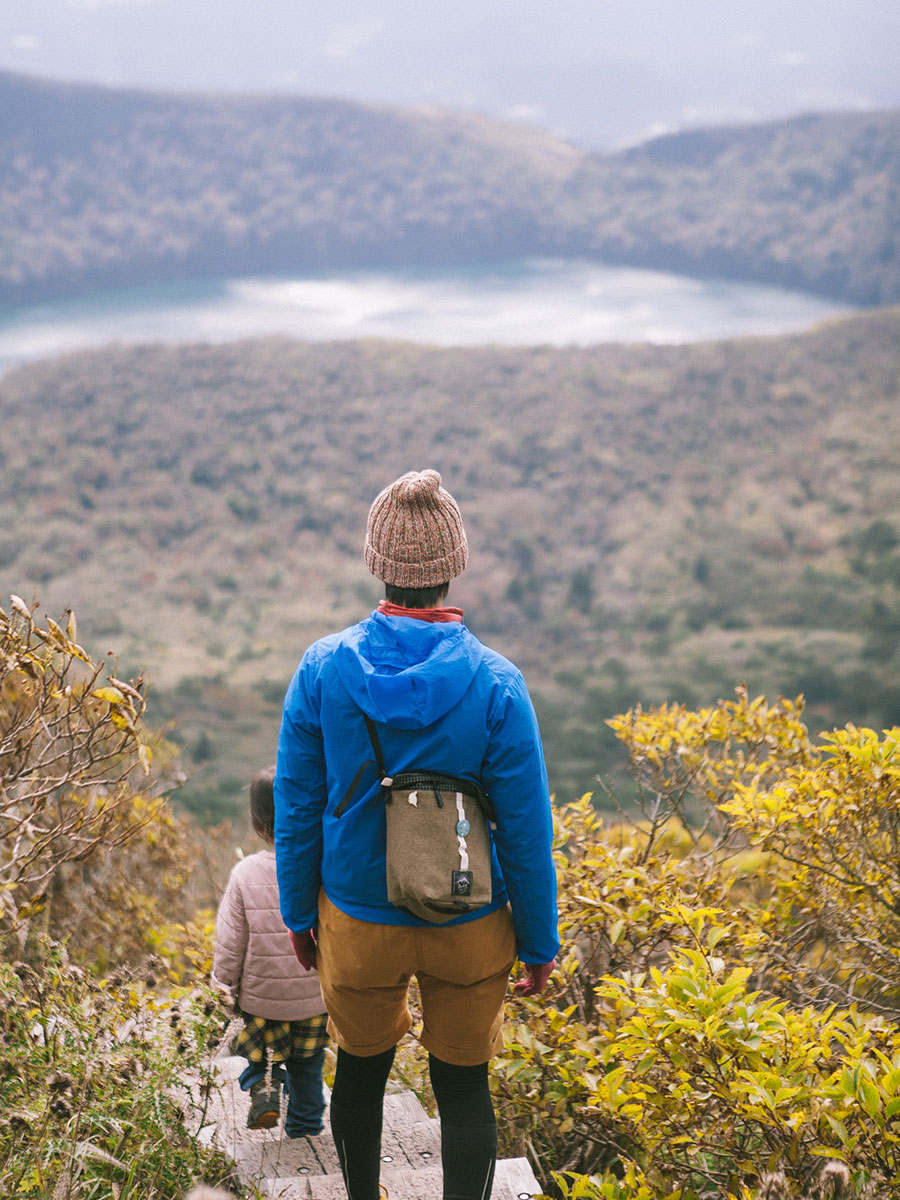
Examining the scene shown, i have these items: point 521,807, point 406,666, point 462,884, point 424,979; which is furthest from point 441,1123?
point 406,666

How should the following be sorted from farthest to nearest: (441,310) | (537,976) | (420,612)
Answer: (441,310)
(537,976)
(420,612)

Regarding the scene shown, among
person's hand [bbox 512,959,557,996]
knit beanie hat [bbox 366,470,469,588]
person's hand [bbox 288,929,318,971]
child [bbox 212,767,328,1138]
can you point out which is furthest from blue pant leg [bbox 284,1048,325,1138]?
knit beanie hat [bbox 366,470,469,588]

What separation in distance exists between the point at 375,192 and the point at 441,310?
1787 cm

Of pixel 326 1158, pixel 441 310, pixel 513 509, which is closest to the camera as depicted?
pixel 326 1158

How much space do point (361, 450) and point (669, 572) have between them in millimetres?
25440

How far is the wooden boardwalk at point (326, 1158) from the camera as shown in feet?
6.61

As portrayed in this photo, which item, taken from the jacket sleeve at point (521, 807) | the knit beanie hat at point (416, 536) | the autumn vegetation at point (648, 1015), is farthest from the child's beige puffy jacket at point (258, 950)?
the knit beanie hat at point (416, 536)

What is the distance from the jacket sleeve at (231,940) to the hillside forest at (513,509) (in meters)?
30.4

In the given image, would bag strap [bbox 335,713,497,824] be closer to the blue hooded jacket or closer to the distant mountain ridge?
the blue hooded jacket

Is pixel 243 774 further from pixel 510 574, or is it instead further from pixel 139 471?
pixel 139 471

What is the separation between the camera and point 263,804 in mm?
2273

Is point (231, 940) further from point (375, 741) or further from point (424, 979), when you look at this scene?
point (375, 741)

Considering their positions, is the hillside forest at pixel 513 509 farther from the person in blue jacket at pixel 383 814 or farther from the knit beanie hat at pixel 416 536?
the knit beanie hat at pixel 416 536

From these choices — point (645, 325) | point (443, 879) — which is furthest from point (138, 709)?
point (645, 325)
